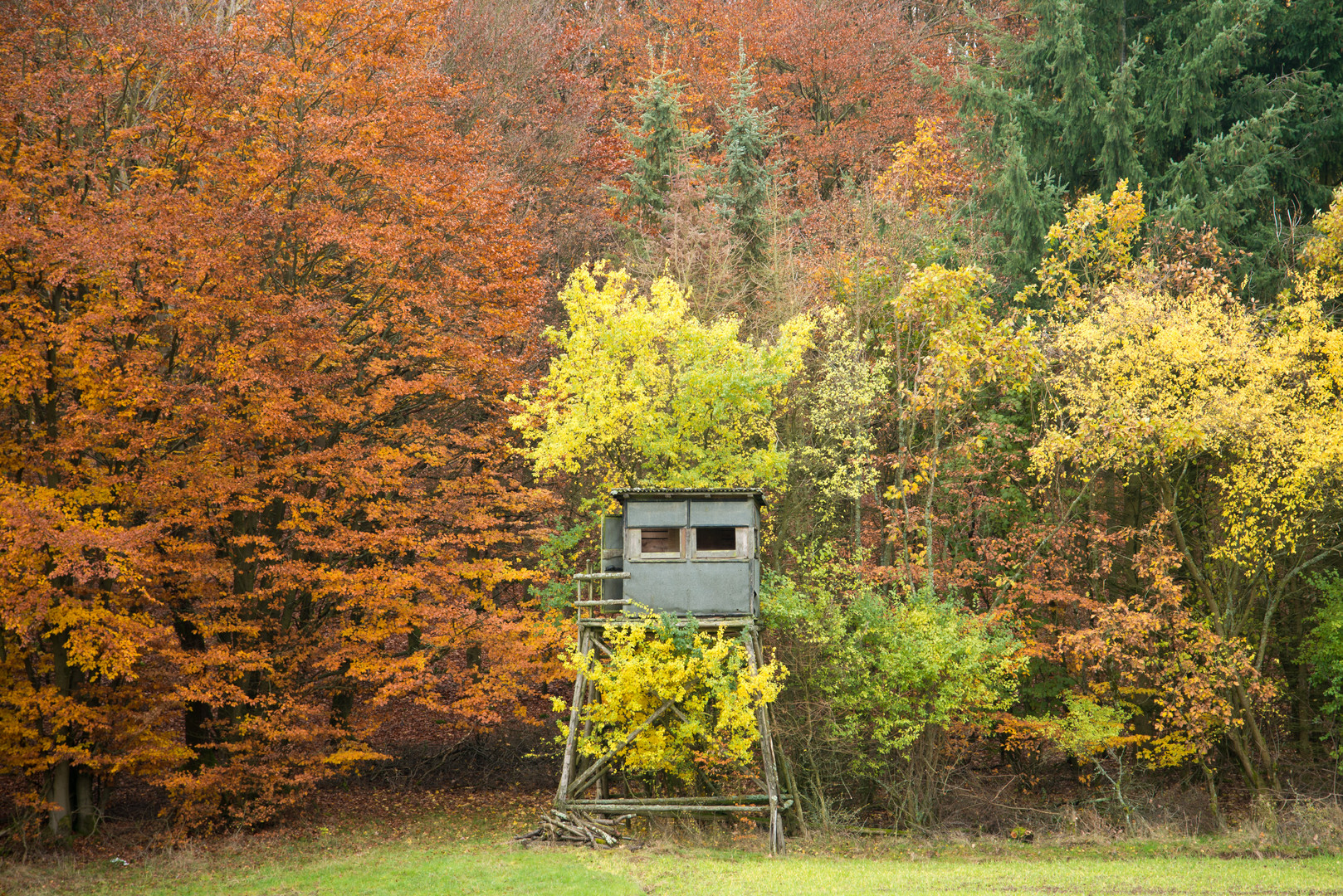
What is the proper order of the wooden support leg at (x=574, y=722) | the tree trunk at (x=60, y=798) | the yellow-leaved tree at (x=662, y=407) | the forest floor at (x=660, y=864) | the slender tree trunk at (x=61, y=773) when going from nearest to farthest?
the forest floor at (x=660, y=864) < the wooden support leg at (x=574, y=722) < the slender tree trunk at (x=61, y=773) < the tree trunk at (x=60, y=798) < the yellow-leaved tree at (x=662, y=407)

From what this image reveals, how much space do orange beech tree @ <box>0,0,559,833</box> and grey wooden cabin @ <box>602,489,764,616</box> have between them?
3630mm

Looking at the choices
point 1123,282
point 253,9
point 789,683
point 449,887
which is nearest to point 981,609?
point 789,683

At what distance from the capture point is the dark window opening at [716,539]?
61.8 ft

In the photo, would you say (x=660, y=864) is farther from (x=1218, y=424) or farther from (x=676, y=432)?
(x=1218, y=424)

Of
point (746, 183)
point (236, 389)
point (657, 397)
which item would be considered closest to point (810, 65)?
point (746, 183)

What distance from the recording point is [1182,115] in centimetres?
2394

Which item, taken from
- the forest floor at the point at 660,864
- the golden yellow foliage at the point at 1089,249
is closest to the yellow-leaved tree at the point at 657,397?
the golden yellow foliage at the point at 1089,249

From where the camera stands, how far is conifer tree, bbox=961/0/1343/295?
2328cm

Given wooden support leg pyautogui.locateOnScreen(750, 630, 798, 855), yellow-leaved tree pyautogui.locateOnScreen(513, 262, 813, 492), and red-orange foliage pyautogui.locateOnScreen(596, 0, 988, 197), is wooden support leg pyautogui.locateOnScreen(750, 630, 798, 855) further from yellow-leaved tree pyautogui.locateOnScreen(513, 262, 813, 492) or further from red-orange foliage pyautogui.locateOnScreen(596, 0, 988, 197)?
red-orange foliage pyautogui.locateOnScreen(596, 0, 988, 197)

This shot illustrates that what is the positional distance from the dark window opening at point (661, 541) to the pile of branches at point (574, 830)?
4437 millimetres

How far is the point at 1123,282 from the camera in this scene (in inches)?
880

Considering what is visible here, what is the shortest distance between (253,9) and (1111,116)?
1852 cm

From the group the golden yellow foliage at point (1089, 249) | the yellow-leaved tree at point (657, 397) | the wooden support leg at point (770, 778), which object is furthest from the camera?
the golden yellow foliage at point (1089, 249)

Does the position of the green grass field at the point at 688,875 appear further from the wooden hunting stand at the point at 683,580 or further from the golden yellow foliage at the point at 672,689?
the golden yellow foliage at the point at 672,689
